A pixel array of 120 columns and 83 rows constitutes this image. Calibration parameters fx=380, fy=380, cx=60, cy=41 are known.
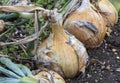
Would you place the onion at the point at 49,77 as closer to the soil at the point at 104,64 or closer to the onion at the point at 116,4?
the soil at the point at 104,64

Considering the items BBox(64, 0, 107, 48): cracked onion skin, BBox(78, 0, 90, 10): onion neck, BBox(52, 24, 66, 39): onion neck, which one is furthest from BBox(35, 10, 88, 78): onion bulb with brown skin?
BBox(78, 0, 90, 10): onion neck

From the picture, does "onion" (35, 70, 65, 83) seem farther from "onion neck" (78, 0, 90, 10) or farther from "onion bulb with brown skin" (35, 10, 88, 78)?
"onion neck" (78, 0, 90, 10)

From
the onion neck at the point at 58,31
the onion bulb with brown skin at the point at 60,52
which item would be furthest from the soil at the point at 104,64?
the onion neck at the point at 58,31

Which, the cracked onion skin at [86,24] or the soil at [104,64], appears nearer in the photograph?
the soil at [104,64]

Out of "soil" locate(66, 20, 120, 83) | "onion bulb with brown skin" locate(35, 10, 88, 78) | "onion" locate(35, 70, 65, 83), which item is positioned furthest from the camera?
"soil" locate(66, 20, 120, 83)

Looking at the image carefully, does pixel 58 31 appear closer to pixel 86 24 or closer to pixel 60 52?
pixel 60 52

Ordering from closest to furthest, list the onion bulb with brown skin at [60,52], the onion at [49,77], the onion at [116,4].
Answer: the onion at [49,77] → the onion bulb with brown skin at [60,52] → the onion at [116,4]

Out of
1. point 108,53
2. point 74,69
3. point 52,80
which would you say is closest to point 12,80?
point 52,80
